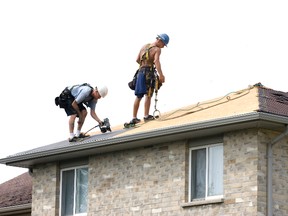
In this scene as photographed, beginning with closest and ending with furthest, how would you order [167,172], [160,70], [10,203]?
1. [167,172]
2. [160,70]
3. [10,203]

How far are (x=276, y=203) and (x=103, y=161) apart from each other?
18.7 ft

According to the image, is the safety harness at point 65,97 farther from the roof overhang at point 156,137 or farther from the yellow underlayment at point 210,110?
the yellow underlayment at point 210,110

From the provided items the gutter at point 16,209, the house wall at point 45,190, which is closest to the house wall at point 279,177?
the house wall at point 45,190

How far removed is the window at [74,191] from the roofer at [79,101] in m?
0.97

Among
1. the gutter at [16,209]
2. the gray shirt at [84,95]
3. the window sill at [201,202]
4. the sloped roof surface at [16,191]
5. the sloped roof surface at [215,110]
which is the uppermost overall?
the gray shirt at [84,95]

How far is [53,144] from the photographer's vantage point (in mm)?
35000

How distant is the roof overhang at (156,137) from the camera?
28.0m

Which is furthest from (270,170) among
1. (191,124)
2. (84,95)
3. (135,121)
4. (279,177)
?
(84,95)

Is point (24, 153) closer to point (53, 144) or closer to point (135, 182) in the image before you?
point (53, 144)

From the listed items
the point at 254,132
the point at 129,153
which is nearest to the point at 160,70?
the point at 129,153

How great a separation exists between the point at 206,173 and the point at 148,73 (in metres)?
4.84

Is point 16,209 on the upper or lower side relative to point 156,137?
lower

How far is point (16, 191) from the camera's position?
130 ft

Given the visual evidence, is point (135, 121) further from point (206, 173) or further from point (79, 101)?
point (206, 173)
